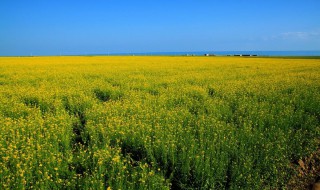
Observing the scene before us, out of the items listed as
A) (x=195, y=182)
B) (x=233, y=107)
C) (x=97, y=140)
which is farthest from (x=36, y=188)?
(x=233, y=107)

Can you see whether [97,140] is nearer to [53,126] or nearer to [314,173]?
[53,126]

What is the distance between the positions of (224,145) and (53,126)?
387 centimetres

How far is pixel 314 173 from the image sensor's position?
5.14 metres

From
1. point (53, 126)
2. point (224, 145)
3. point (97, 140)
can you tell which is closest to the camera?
point (224, 145)

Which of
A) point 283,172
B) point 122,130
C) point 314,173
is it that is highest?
point 122,130

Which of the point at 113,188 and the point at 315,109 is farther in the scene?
the point at 315,109

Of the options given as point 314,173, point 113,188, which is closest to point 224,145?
point 314,173

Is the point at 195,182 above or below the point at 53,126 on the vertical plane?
below

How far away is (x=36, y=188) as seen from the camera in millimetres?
3562

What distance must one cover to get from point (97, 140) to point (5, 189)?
2.10 metres

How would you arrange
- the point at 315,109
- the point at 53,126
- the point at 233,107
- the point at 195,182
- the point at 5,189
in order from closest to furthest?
the point at 5,189 < the point at 195,182 < the point at 53,126 < the point at 315,109 < the point at 233,107

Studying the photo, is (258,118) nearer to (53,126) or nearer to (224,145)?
(224,145)

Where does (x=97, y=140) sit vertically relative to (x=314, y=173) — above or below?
above

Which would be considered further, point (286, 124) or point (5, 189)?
point (286, 124)
